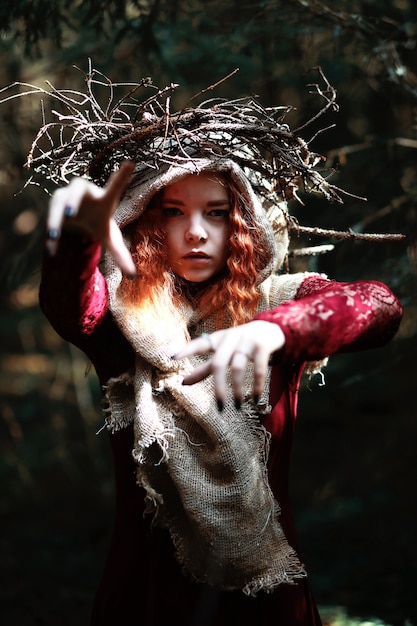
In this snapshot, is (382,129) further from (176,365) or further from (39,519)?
(39,519)

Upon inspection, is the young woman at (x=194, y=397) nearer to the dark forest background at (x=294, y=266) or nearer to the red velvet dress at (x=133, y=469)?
the red velvet dress at (x=133, y=469)

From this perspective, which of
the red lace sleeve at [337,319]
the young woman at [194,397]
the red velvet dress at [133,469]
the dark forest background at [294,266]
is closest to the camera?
the red lace sleeve at [337,319]

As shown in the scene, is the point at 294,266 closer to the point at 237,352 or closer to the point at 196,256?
the point at 196,256

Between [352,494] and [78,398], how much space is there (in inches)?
109

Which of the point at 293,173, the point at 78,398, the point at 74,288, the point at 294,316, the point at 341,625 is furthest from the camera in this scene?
the point at 78,398

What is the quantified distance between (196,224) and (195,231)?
0.08 ft

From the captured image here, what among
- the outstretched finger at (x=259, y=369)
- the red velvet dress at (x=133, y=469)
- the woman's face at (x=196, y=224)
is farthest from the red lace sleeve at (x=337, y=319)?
the woman's face at (x=196, y=224)

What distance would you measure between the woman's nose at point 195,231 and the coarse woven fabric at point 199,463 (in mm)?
139

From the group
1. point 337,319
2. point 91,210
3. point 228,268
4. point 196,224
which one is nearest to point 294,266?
point 228,268

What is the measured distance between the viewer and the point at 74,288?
67.4 inches

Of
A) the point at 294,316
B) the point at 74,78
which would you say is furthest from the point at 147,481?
the point at 74,78

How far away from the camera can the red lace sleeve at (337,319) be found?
157 cm

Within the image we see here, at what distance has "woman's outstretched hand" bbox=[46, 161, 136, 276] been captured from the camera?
1.42m

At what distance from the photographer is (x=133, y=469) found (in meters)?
2.04
